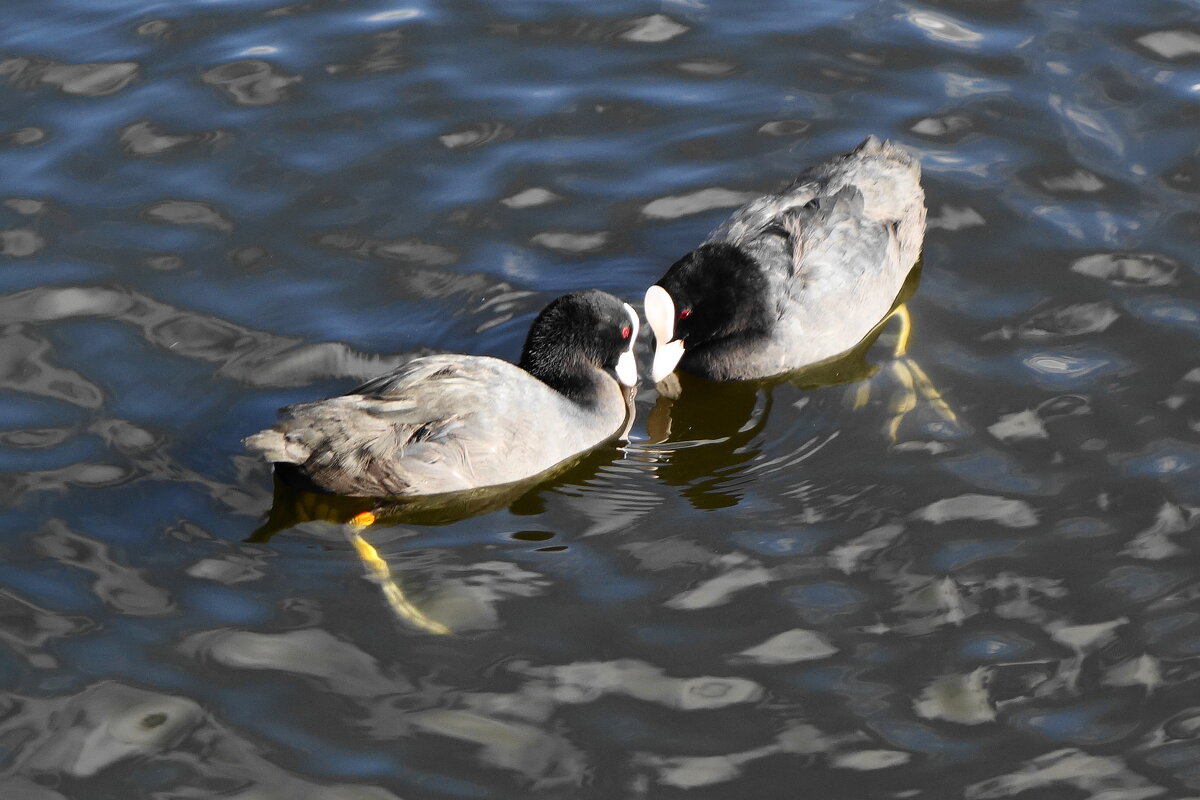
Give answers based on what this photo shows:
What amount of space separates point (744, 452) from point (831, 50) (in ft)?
11.6

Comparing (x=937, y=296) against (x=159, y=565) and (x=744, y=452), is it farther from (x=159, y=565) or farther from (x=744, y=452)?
(x=159, y=565)

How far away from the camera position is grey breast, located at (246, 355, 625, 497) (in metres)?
5.95

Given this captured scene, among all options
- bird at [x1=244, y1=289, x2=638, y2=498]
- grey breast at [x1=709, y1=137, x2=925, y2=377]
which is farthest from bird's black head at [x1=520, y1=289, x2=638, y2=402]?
grey breast at [x1=709, y1=137, x2=925, y2=377]

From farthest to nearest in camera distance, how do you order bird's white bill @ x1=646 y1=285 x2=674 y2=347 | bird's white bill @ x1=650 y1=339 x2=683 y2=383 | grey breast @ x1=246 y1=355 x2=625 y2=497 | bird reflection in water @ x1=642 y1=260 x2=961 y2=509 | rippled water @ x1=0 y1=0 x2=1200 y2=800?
bird's white bill @ x1=650 y1=339 x2=683 y2=383, bird's white bill @ x1=646 y1=285 x2=674 y2=347, bird reflection in water @ x1=642 y1=260 x2=961 y2=509, grey breast @ x1=246 y1=355 x2=625 y2=497, rippled water @ x1=0 y1=0 x2=1200 y2=800

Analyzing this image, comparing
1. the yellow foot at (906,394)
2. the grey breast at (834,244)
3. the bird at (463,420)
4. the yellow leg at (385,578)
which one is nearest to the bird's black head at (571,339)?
the bird at (463,420)

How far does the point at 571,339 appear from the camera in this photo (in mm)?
6734

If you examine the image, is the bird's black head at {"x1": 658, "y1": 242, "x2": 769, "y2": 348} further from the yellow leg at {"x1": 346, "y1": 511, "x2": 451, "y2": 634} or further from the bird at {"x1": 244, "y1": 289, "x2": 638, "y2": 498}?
the yellow leg at {"x1": 346, "y1": 511, "x2": 451, "y2": 634}

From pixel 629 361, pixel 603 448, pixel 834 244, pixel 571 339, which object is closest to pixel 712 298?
pixel 629 361

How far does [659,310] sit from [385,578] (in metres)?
2.07

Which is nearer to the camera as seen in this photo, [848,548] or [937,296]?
[848,548]

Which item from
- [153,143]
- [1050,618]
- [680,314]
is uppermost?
[153,143]

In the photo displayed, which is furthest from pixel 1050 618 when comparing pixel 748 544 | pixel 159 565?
pixel 159 565

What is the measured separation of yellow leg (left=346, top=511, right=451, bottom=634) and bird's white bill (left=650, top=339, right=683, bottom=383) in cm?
173

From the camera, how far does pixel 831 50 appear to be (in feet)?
29.7
